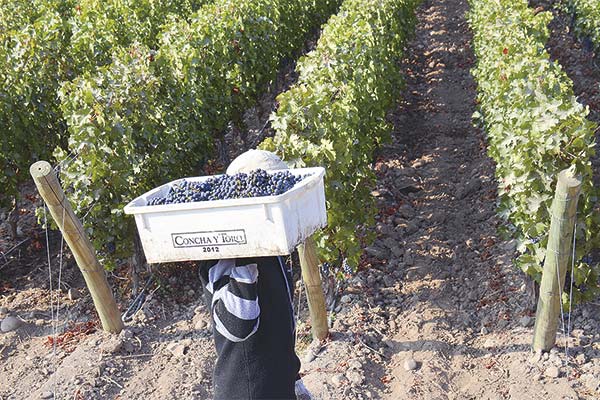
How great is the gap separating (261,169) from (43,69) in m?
5.81

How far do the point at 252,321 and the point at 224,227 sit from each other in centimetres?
43

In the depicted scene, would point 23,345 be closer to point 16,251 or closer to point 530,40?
point 16,251

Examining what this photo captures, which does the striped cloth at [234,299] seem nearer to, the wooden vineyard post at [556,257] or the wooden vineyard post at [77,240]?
the wooden vineyard post at [556,257]

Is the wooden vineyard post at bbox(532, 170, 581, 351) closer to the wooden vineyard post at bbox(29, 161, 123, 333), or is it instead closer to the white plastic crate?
the white plastic crate

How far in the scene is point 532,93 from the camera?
210 inches

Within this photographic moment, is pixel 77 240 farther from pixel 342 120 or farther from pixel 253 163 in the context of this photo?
pixel 253 163

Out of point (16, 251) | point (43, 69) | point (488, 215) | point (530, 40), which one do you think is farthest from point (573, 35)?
point (16, 251)

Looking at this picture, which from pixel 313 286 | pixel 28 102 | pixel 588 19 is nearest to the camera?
pixel 313 286

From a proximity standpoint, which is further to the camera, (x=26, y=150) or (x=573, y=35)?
(x=573, y=35)

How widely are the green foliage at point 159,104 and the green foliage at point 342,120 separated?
1.34 m

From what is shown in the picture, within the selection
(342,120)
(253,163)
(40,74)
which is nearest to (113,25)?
(40,74)

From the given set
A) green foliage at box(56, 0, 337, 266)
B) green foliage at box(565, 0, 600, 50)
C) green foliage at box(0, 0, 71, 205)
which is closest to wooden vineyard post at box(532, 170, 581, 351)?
green foliage at box(56, 0, 337, 266)

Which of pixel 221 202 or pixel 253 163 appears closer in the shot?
pixel 221 202

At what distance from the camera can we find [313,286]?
4848 millimetres
